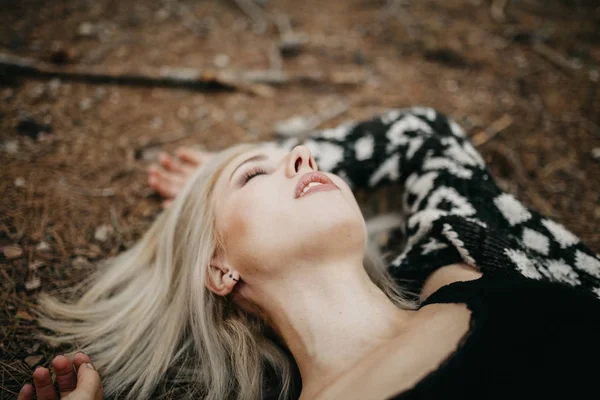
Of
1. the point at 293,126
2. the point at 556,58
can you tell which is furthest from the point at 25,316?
the point at 556,58

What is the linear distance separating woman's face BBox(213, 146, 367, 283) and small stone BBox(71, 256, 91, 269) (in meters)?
1.41

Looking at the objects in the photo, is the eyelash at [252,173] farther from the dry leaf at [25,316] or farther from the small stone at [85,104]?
the small stone at [85,104]

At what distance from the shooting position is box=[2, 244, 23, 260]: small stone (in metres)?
2.76

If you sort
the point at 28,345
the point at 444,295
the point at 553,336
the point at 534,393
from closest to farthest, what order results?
1. the point at 534,393
2. the point at 553,336
3. the point at 444,295
4. the point at 28,345

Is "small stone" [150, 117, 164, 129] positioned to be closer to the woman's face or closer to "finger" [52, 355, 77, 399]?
the woman's face

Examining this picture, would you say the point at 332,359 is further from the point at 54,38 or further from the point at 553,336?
the point at 54,38

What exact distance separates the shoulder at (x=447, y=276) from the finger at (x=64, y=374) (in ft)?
7.44

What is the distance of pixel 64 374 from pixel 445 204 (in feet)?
8.99

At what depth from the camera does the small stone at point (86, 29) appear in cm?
498

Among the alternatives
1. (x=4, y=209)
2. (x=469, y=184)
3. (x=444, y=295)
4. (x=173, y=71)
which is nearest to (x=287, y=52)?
(x=173, y=71)

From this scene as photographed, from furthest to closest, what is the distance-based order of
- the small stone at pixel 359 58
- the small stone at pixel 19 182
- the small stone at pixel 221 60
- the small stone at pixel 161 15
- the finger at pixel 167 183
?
the small stone at pixel 161 15 → the small stone at pixel 359 58 → the small stone at pixel 221 60 → the finger at pixel 167 183 → the small stone at pixel 19 182

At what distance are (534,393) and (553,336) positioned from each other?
29 cm

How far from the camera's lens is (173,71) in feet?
15.1

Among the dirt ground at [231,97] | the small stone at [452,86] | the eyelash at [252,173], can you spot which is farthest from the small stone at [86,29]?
the small stone at [452,86]
